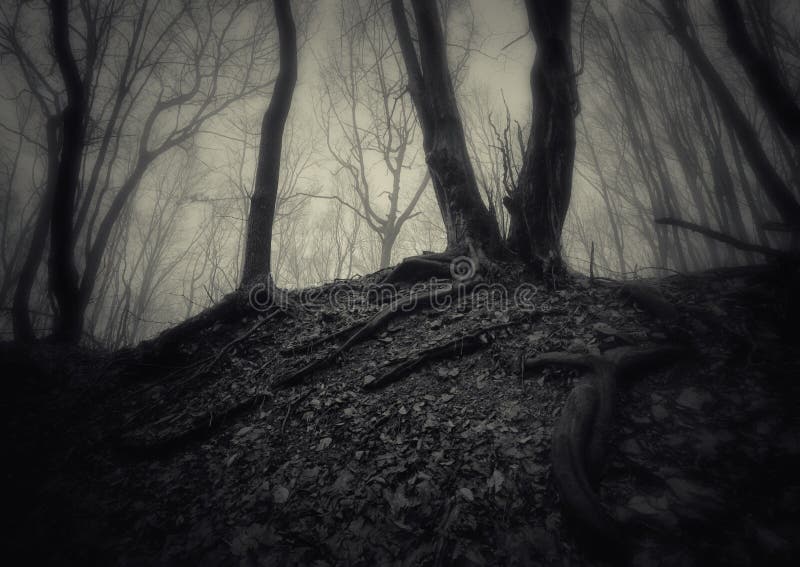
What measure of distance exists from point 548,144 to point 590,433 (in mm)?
3307

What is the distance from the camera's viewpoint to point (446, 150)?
450 cm

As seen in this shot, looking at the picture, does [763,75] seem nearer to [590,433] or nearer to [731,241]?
[731,241]

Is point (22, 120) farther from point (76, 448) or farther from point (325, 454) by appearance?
point (325, 454)

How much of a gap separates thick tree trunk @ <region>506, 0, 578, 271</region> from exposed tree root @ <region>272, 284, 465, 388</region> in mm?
1180

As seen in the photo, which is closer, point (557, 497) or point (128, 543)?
point (557, 497)

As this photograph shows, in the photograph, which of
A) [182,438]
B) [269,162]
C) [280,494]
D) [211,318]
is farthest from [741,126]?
[182,438]

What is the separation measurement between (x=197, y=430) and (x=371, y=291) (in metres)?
2.58

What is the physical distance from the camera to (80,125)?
16.1 feet

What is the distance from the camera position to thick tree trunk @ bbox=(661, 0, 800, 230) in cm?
497

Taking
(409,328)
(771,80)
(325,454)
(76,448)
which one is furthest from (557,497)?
(771,80)

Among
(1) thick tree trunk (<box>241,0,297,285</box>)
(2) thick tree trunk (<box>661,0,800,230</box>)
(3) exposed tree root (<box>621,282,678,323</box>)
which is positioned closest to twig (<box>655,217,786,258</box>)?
(3) exposed tree root (<box>621,282,678,323</box>)

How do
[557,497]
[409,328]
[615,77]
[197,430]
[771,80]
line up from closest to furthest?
1. [557,497]
2. [197,430]
3. [409,328]
4. [771,80]
5. [615,77]

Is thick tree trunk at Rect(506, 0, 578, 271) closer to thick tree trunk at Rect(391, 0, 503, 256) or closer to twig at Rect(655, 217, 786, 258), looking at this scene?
thick tree trunk at Rect(391, 0, 503, 256)

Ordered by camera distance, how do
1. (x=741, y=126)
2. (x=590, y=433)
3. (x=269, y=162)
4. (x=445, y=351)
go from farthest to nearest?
(x=741, y=126) → (x=269, y=162) → (x=445, y=351) → (x=590, y=433)
